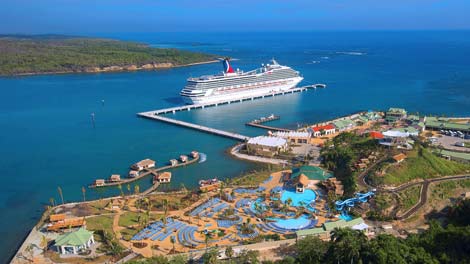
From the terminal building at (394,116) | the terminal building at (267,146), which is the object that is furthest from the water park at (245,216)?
the terminal building at (394,116)

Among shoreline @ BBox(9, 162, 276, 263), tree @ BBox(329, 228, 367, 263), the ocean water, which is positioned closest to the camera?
tree @ BBox(329, 228, 367, 263)

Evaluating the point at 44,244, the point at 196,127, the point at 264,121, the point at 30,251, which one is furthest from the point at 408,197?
the point at 196,127

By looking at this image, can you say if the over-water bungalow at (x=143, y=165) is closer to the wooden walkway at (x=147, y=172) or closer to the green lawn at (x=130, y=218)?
the wooden walkway at (x=147, y=172)

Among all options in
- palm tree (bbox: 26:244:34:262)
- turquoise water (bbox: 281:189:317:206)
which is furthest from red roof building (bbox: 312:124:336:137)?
palm tree (bbox: 26:244:34:262)

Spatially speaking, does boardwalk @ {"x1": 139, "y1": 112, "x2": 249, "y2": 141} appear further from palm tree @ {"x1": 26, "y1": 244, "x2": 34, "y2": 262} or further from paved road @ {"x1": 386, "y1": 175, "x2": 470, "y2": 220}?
palm tree @ {"x1": 26, "y1": 244, "x2": 34, "y2": 262}

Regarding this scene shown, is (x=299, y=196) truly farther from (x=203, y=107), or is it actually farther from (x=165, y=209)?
(x=203, y=107)

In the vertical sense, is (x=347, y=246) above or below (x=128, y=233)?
above
